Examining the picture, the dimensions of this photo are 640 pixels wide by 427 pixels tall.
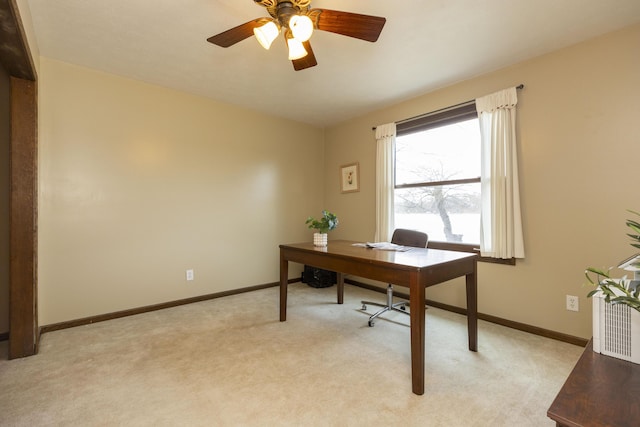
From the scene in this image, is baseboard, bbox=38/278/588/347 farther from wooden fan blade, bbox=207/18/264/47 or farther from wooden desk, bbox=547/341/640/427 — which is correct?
wooden fan blade, bbox=207/18/264/47

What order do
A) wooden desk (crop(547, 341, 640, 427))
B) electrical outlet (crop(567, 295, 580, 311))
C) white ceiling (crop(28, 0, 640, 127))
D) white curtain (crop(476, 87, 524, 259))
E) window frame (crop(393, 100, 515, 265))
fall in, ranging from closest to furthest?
wooden desk (crop(547, 341, 640, 427)) → white ceiling (crop(28, 0, 640, 127)) → electrical outlet (crop(567, 295, 580, 311)) → white curtain (crop(476, 87, 524, 259)) → window frame (crop(393, 100, 515, 265))

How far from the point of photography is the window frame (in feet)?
9.56

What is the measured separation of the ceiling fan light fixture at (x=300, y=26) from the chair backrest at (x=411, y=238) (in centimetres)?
200

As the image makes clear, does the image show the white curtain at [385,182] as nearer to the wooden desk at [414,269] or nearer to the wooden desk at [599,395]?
the wooden desk at [414,269]

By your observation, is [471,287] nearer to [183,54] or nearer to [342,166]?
[342,166]

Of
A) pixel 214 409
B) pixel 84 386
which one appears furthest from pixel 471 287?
pixel 84 386

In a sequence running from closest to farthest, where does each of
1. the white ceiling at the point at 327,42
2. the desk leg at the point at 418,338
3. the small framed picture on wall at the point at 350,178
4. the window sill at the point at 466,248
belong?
the desk leg at the point at 418,338
the white ceiling at the point at 327,42
the window sill at the point at 466,248
the small framed picture on wall at the point at 350,178

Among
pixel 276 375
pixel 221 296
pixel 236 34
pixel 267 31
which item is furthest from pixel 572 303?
pixel 221 296

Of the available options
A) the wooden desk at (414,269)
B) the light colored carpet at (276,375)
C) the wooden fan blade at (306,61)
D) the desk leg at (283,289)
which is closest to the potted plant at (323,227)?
the wooden desk at (414,269)

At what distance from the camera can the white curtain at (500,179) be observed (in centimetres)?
259

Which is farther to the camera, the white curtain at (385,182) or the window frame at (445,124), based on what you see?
the white curtain at (385,182)

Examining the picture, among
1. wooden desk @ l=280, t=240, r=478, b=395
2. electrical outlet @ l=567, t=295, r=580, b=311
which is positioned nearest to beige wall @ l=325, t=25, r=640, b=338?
electrical outlet @ l=567, t=295, r=580, b=311

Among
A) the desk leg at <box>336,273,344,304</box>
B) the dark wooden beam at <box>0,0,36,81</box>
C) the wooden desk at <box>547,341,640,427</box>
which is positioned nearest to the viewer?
the wooden desk at <box>547,341,640,427</box>

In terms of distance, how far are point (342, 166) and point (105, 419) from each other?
3.66 m
